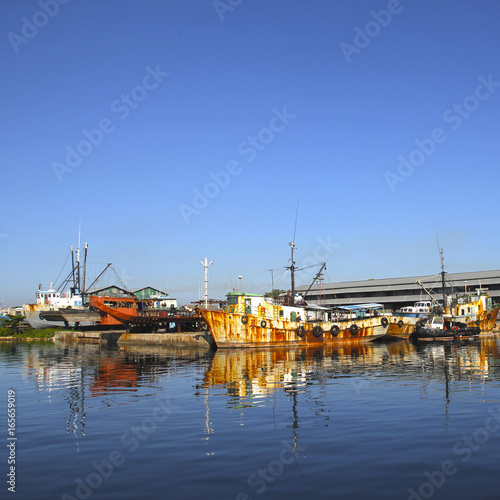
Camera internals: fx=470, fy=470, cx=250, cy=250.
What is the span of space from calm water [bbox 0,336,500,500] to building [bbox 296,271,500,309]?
6172 cm

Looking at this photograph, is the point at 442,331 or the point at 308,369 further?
the point at 442,331

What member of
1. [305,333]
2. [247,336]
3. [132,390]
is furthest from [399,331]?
[132,390]

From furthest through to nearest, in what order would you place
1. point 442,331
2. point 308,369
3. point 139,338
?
1. point 139,338
2. point 442,331
3. point 308,369

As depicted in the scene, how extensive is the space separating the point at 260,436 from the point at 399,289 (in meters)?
84.3

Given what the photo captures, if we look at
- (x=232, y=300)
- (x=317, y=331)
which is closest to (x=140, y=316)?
(x=232, y=300)

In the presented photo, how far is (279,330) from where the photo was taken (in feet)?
169

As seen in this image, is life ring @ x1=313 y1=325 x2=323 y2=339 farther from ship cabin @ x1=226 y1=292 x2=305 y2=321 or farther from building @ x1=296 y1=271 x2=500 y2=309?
building @ x1=296 y1=271 x2=500 y2=309

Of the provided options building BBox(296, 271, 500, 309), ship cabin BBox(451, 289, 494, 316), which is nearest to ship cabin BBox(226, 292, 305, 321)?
ship cabin BBox(451, 289, 494, 316)

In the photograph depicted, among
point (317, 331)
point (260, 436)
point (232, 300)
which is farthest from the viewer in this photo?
point (317, 331)

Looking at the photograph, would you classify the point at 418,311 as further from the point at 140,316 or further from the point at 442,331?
the point at 140,316

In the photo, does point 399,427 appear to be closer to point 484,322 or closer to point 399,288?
point 484,322

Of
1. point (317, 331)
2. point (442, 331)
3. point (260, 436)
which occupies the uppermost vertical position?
point (317, 331)

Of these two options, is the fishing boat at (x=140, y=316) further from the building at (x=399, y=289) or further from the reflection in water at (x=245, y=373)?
the building at (x=399, y=289)

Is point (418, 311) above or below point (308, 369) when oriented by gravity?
above
